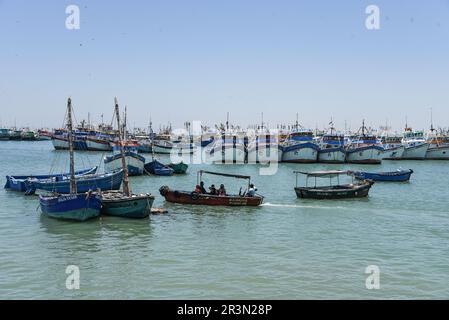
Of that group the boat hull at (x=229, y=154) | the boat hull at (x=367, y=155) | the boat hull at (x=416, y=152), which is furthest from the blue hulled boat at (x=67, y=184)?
the boat hull at (x=416, y=152)

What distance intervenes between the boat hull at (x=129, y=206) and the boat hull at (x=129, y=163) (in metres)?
24.6

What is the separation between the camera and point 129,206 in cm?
2475

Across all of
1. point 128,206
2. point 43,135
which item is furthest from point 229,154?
point 43,135

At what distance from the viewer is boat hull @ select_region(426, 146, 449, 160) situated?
263ft

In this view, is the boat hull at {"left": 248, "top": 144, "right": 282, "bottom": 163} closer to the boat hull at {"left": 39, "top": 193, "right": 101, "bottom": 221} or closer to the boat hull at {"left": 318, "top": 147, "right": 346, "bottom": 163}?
the boat hull at {"left": 318, "top": 147, "right": 346, "bottom": 163}

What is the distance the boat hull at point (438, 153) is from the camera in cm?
8019

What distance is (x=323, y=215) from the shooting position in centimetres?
2777

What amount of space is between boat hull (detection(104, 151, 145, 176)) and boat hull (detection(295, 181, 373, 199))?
21.4 m

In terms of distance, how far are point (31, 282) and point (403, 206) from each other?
79.5 feet

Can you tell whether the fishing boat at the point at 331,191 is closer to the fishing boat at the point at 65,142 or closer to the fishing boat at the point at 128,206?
the fishing boat at the point at 128,206

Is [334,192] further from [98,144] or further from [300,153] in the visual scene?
[98,144]
